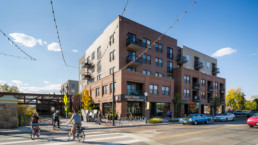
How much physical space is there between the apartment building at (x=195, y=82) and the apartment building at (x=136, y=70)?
0.35 m

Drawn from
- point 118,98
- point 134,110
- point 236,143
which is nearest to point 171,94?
point 134,110

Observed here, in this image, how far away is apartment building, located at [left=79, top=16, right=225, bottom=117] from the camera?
2781 cm

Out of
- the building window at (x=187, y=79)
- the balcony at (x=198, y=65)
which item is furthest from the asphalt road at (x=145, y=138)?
the balcony at (x=198, y=65)

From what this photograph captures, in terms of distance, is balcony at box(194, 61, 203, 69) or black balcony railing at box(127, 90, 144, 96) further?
balcony at box(194, 61, 203, 69)

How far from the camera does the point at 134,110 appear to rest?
28.5m

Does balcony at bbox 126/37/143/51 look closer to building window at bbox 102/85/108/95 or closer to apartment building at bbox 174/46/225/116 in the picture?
building window at bbox 102/85/108/95

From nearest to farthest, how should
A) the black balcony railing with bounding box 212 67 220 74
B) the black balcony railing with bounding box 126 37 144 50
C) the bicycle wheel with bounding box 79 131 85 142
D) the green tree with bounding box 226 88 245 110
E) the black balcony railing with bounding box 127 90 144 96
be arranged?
the bicycle wheel with bounding box 79 131 85 142, the black balcony railing with bounding box 127 90 144 96, the black balcony railing with bounding box 126 37 144 50, the black balcony railing with bounding box 212 67 220 74, the green tree with bounding box 226 88 245 110

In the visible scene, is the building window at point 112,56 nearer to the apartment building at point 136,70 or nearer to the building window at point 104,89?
the apartment building at point 136,70

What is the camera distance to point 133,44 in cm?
2978

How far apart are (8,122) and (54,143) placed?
30.6 ft

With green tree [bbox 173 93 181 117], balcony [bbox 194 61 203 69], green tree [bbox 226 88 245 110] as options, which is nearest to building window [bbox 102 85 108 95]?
green tree [bbox 173 93 181 117]

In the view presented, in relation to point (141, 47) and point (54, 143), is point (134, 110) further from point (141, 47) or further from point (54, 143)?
point (54, 143)

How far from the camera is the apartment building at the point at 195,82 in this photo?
124 feet

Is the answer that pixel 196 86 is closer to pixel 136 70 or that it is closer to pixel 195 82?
pixel 195 82
